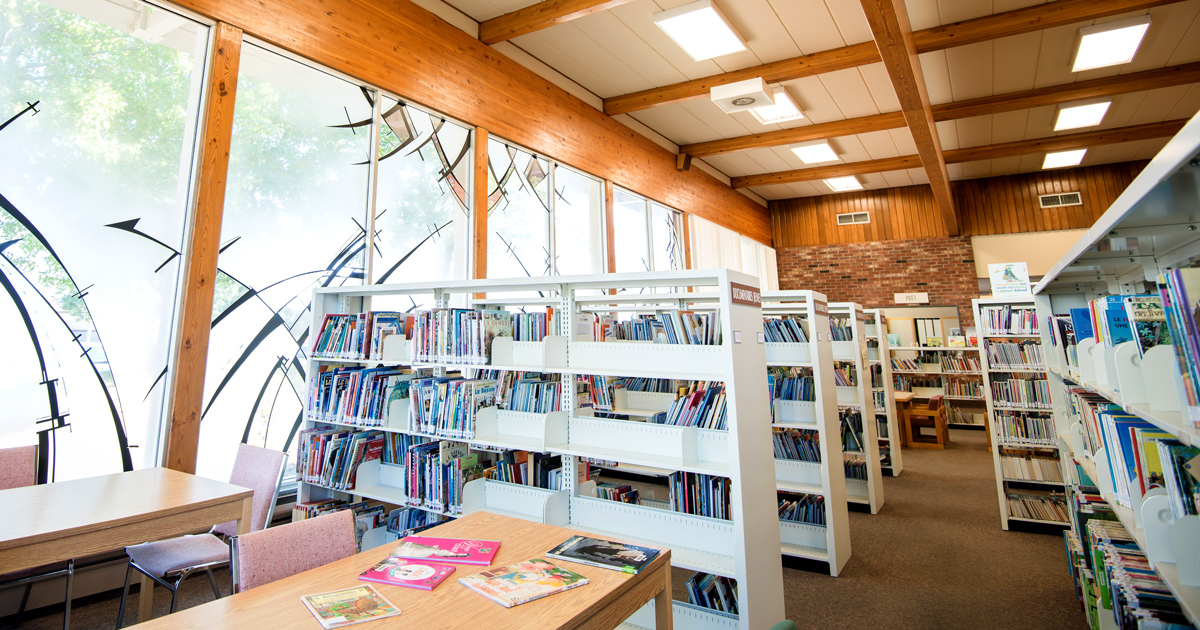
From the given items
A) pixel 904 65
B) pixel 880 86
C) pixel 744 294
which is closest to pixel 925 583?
pixel 744 294

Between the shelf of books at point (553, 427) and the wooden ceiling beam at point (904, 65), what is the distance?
256 centimetres

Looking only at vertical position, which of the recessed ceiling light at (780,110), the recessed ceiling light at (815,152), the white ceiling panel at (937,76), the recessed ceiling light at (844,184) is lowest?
the recessed ceiling light at (780,110)

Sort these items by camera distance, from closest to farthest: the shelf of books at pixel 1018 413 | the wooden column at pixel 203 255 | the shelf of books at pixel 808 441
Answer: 1. the wooden column at pixel 203 255
2. the shelf of books at pixel 808 441
3. the shelf of books at pixel 1018 413

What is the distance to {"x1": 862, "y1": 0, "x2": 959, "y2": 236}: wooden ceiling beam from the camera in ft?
12.3

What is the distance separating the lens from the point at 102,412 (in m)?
2.71

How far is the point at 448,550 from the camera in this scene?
Result: 1.56 m

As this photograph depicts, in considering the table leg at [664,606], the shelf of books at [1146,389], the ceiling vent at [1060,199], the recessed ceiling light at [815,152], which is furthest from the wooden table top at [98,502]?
the ceiling vent at [1060,199]

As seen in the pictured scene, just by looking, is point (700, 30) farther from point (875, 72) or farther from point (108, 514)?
point (108, 514)

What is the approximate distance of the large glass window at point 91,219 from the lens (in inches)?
99.9

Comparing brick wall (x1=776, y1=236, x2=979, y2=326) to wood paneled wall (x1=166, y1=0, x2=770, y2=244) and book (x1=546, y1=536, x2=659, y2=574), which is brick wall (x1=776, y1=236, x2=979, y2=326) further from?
book (x1=546, y1=536, x2=659, y2=574)

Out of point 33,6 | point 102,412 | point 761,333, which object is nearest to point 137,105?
point 33,6

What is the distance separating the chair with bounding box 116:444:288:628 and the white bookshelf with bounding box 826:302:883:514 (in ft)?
13.4

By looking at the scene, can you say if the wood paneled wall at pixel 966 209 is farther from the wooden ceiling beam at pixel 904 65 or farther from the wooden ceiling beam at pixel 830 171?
the wooden ceiling beam at pixel 904 65

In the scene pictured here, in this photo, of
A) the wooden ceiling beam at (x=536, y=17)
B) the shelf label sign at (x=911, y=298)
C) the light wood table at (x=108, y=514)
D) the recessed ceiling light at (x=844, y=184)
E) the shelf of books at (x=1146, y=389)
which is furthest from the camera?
the shelf label sign at (x=911, y=298)
